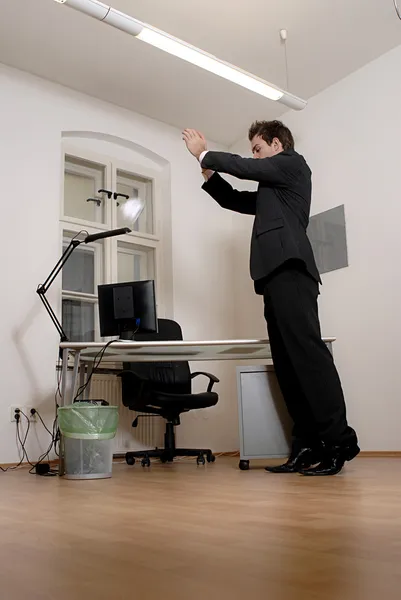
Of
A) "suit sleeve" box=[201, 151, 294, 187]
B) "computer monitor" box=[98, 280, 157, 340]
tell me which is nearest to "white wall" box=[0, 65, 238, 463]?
"computer monitor" box=[98, 280, 157, 340]

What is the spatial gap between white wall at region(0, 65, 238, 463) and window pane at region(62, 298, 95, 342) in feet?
0.73

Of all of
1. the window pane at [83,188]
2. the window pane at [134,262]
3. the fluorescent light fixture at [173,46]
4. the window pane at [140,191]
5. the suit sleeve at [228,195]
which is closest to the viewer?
the suit sleeve at [228,195]

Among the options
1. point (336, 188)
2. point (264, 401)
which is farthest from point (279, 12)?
point (264, 401)

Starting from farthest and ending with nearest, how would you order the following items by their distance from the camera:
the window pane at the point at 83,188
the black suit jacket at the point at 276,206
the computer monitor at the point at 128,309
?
the window pane at the point at 83,188 < the computer monitor at the point at 128,309 < the black suit jacket at the point at 276,206

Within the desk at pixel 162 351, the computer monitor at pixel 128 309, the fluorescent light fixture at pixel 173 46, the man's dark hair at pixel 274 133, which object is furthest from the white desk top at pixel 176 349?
the fluorescent light fixture at pixel 173 46

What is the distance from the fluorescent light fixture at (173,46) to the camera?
3346mm

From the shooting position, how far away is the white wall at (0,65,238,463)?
4.12 metres

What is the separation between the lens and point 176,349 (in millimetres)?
3268

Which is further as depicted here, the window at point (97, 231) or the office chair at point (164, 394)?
the window at point (97, 231)

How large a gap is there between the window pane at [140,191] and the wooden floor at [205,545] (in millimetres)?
3514

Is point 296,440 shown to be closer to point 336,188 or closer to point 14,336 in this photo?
point 14,336

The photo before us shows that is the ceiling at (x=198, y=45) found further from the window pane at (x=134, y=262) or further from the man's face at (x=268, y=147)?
the man's face at (x=268, y=147)

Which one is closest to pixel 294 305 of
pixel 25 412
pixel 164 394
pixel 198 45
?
pixel 164 394

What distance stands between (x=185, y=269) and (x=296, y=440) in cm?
253
